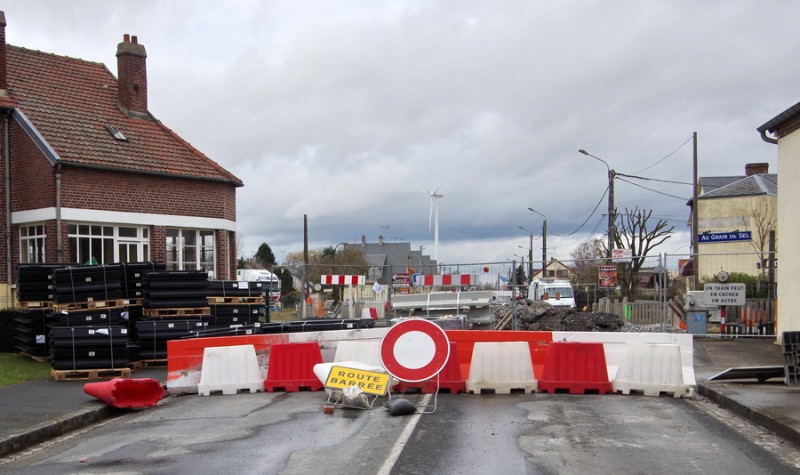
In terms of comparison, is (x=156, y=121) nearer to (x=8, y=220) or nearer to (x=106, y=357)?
(x=8, y=220)

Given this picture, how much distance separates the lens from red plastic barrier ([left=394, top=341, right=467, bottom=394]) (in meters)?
11.4

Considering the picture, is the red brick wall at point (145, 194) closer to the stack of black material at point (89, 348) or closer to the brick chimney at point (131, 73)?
the brick chimney at point (131, 73)

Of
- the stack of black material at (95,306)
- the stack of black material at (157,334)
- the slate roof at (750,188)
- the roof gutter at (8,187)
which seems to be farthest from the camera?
the slate roof at (750,188)

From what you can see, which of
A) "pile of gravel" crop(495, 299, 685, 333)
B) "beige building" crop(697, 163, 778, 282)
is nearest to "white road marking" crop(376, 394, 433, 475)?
"pile of gravel" crop(495, 299, 685, 333)

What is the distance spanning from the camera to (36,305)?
16.9 meters

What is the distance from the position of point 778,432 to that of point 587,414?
7.07 ft

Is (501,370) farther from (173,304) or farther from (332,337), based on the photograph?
(173,304)

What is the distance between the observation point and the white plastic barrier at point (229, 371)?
39.4 feet

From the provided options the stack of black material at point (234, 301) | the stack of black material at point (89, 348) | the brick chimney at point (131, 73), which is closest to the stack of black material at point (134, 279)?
the stack of black material at point (234, 301)

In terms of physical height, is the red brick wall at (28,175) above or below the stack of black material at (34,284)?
above

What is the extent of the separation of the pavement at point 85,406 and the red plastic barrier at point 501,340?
2500mm

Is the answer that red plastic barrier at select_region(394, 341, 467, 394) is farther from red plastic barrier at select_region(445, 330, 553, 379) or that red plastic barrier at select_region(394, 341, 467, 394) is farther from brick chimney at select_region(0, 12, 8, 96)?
brick chimney at select_region(0, 12, 8, 96)

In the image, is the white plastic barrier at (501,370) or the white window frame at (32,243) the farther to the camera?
the white window frame at (32,243)

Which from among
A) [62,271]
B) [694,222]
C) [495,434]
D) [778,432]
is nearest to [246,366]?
[495,434]
